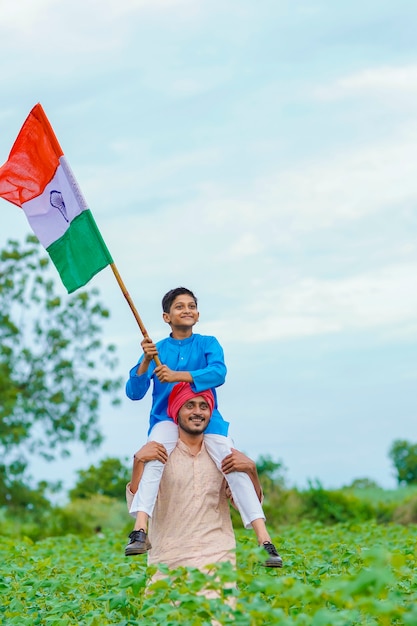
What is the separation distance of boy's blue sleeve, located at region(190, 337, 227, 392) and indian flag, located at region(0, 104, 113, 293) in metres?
1.11

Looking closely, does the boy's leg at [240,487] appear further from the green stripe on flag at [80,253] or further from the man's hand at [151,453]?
the green stripe on flag at [80,253]

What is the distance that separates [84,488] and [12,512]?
2018 millimetres

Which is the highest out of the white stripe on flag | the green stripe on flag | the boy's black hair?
the white stripe on flag

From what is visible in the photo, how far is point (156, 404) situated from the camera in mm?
7426

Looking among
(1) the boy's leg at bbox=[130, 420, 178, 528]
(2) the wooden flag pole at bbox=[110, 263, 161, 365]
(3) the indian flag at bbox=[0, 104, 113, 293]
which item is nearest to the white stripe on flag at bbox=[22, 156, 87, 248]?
(3) the indian flag at bbox=[0, 104, 113, 293]

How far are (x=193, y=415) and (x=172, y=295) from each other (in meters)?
0.91

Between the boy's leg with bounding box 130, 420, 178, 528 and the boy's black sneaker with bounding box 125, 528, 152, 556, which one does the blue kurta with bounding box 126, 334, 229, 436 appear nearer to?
the boy's leg with bounding box 130, 420, 178, 528

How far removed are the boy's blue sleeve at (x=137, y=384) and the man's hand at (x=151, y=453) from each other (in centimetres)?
44

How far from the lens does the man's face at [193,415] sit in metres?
7.18

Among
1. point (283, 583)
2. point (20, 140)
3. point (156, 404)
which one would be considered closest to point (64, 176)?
point (20, 140)

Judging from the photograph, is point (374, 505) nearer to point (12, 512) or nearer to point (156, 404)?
point (12, 512)

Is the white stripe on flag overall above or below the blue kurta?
above

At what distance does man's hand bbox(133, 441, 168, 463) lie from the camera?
7.05 meters

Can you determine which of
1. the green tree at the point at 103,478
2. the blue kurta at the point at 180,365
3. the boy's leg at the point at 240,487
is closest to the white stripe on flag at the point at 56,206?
the blue kurta at the point at 180,365
